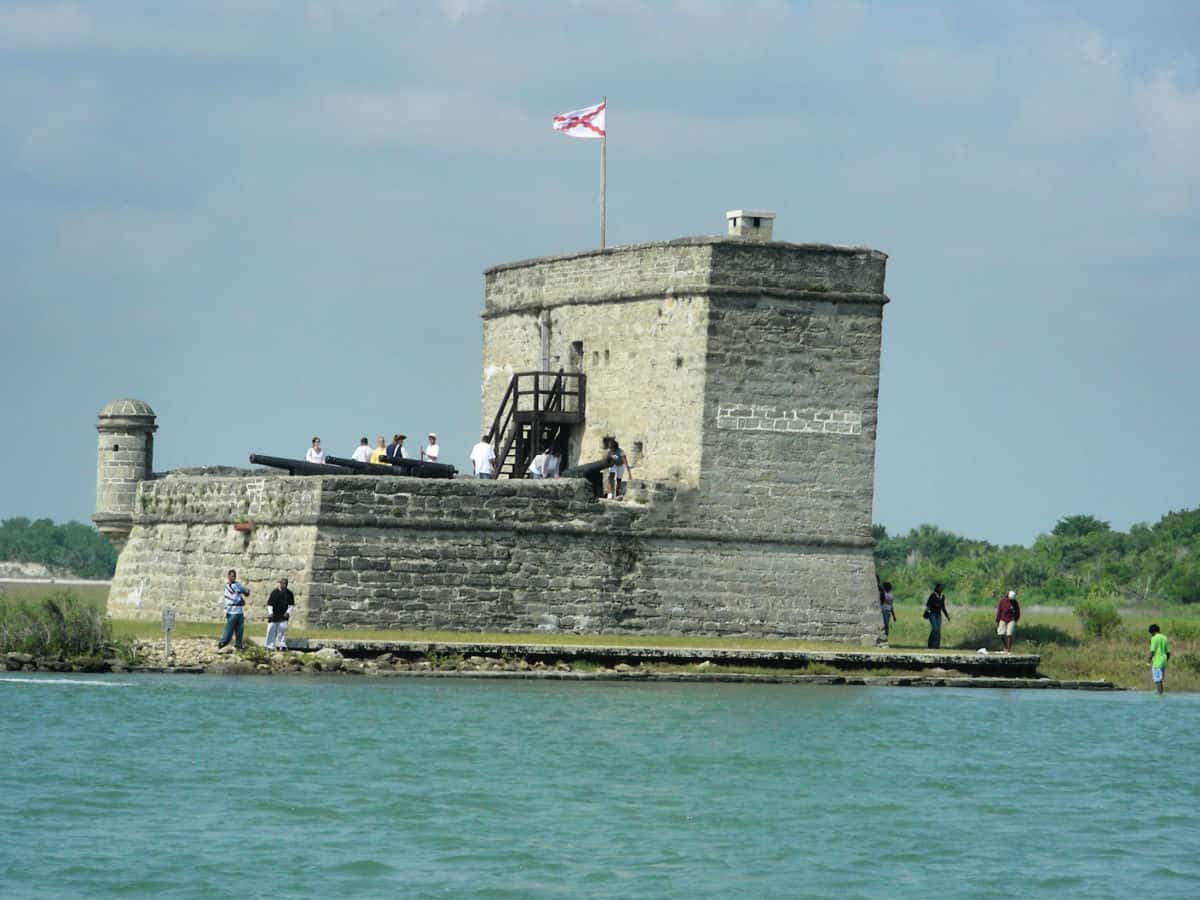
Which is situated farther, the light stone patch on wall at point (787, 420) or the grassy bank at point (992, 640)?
the light stone patch on wall at point (787, 420)

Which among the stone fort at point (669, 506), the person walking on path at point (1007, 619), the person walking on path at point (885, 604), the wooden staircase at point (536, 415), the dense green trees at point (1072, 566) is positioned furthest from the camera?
the dense green trees at point (1072, 566)

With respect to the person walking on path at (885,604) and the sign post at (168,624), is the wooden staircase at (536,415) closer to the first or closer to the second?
the person walking on path at (885,604)

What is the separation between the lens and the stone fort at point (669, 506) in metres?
31.0

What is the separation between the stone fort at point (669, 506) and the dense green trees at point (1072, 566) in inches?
785

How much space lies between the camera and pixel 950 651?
32812 mm

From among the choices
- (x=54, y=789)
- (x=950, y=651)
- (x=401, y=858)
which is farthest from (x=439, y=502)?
(x=401, y=858)

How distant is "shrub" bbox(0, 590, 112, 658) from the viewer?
29.2 m

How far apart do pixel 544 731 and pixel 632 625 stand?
6.44 meters

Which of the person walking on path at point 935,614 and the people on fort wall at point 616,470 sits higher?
the people on fort wall at point 616,470

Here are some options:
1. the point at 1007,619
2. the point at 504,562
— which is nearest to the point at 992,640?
the point at 1007,619

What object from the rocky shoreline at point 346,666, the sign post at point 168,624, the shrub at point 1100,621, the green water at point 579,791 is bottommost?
the green water at point 579,791

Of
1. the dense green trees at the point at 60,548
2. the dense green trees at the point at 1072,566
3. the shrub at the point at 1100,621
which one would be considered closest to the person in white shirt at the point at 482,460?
the shrub at the point at 1100,621

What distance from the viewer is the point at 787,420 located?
1273 inches

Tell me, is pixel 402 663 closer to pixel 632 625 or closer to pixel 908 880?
pixel 632 625
